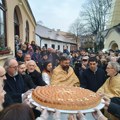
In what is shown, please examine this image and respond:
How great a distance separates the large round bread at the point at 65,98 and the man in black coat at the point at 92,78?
236 centimetres

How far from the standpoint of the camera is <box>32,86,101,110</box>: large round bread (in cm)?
306

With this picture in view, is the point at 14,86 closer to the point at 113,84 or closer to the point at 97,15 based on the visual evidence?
the point at 113,84

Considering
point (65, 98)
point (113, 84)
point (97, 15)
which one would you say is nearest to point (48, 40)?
point (97, 15)

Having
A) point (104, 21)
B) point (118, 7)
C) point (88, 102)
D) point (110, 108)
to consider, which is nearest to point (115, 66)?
point (110, 108)

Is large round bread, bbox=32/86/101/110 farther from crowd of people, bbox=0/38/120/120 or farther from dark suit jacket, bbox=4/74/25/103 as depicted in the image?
dark suit jacket, bbox=4/74/25/103

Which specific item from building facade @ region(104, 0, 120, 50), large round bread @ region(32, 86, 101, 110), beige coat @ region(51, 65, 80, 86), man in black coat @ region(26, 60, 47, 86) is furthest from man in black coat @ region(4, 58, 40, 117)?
building facade @ region(104, 0, 120, 50)

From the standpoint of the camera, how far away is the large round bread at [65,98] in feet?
10.0

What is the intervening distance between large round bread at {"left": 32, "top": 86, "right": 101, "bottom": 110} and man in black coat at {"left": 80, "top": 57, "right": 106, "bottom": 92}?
236 cm

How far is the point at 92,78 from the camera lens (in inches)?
231

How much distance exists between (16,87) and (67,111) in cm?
158

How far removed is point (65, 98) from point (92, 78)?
2776mm

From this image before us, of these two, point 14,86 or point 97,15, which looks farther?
point 97,15

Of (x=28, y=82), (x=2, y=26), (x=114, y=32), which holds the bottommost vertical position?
(x=28, y=82)

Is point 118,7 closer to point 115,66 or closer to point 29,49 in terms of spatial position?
point 29,49
